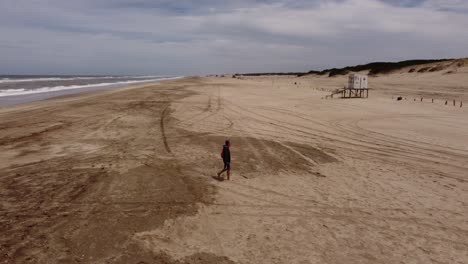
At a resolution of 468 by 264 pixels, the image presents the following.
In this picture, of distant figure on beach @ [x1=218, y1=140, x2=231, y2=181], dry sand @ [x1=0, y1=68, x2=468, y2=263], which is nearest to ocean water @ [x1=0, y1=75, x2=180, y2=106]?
dry sand @ [x1=0, y1=68, x2=468, y2=263]

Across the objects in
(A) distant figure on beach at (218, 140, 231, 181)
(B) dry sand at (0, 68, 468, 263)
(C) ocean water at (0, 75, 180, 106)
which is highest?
(C) ocean water at (0, 75, 180, 106)

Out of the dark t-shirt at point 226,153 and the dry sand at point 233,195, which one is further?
the dark t-shirt at point 226,153

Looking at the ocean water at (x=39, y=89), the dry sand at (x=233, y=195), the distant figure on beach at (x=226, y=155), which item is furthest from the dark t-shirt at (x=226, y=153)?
the ocean water at (x=39, y=89)

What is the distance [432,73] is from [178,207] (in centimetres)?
6390

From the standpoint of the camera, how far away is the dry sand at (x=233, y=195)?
6.72m

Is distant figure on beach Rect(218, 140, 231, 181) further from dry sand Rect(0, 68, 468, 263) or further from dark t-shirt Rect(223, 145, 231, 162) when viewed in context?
dry sand Rect(0, 68, 468, 263)

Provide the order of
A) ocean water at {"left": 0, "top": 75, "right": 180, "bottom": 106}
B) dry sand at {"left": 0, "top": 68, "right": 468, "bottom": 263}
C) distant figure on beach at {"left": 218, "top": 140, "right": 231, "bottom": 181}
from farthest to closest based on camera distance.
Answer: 1. ocean water at {"left": 0, "top": 75, "right": 180, "bottom": 106}
2. distant figure on beach at {"left": 218, "top": 140, "right": 231, "bottom": 181}
3. dry sand at {"left": 0, "top": 68, "right": 468, "bottom": 263}

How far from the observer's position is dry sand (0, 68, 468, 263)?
6719 mm

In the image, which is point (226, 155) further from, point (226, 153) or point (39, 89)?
point (39, 89)

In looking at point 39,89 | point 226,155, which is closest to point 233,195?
point 226,155

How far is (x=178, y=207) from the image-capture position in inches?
338

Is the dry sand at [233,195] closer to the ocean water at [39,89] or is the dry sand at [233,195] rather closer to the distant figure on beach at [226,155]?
the distant figure on beach at [226,155]

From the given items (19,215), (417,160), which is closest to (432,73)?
(417,160)

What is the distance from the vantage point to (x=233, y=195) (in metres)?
9.49
